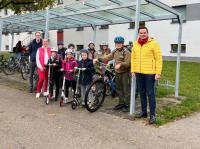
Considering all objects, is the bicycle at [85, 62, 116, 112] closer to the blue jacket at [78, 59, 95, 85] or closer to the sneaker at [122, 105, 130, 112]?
the blue jacket at [78, 59, 95, 85]

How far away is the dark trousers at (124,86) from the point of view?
8.01 meters

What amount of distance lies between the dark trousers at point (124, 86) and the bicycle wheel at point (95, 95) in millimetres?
402

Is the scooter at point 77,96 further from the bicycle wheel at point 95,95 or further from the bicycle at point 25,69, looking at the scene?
the bicycle at point 25,69

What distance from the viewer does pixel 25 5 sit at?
2105 cm

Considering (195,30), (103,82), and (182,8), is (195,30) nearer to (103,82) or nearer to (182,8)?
(182,8)

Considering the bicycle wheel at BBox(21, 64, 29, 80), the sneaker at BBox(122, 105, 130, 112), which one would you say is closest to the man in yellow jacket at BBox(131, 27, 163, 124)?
the sneaker at BBox(122, 105, 130, 112)

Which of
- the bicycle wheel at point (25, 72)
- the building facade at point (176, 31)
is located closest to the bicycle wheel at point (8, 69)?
the bicycle wheel at point (25, 72)

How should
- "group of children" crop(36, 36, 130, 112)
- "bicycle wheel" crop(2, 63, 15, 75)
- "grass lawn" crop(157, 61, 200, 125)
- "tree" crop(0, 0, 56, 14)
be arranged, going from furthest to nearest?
"tree" crop(0, 0, 56, 14), "bicycle wheel" crop(2, 63, 15, 75), "group of children" crop(36, 36, 130, 112), "grass lawn" crop(157, 61, 200, 125)

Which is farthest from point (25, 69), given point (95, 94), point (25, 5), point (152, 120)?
point (152, 120)

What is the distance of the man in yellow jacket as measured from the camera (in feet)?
22.7

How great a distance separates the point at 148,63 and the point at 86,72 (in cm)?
188

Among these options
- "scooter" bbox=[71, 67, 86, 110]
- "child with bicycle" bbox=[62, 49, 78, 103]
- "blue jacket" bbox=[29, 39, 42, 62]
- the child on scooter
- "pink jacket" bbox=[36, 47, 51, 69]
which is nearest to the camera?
"scooter" bbox=[71, 67, 86, 110]

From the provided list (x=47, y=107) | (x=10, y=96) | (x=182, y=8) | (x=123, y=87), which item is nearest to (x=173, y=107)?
(x=123, y=87)

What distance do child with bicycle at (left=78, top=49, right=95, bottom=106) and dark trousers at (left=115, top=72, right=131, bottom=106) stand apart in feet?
2.27
